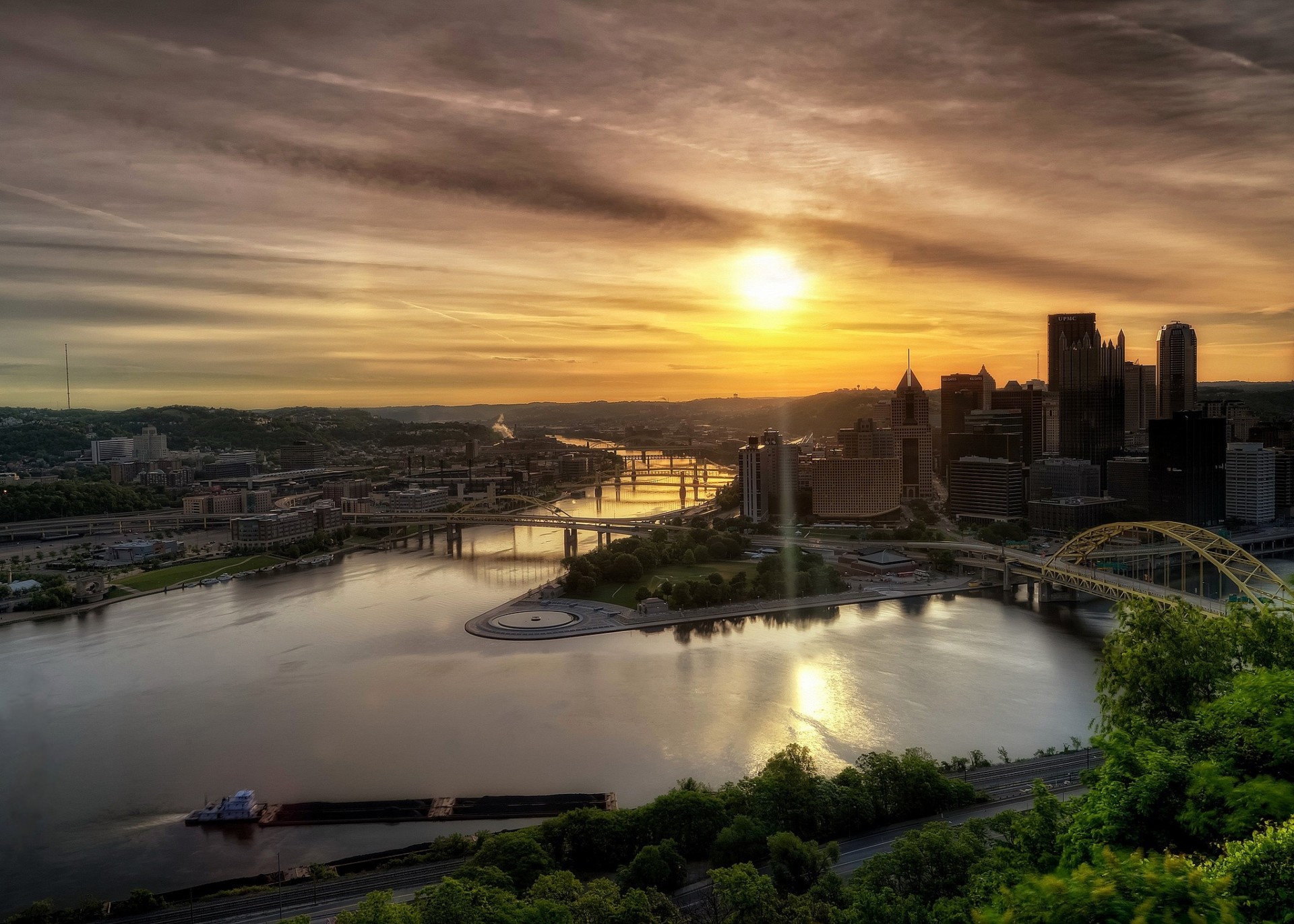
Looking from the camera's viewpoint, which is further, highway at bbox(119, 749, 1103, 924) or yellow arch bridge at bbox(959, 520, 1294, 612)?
yellow arch bridge at bbox(959, 520, 1294, 612)

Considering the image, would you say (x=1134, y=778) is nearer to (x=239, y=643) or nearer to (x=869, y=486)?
(x=239, y=643)

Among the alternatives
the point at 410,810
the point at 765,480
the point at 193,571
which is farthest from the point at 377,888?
the point at 765,480

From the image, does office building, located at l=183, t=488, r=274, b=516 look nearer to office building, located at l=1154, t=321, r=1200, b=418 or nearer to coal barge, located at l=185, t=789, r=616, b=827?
coal barge, located at l=185, t=789, r=616, b=827

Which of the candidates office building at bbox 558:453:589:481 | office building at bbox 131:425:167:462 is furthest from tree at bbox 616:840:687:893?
office building at bbox 131:425:167:462

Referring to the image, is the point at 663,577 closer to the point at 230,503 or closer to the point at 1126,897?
the point at 1126,897

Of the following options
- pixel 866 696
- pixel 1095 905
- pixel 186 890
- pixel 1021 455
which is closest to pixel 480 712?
pixel 186 890

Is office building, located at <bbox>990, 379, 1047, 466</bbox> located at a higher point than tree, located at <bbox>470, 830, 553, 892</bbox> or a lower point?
higher

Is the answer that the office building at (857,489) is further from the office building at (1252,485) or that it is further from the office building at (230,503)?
the office building at (230,503)
